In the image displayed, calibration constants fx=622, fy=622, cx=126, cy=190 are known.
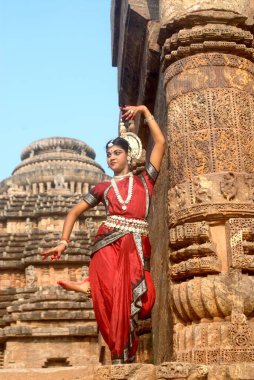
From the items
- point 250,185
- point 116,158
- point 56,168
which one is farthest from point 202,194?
point 56,168

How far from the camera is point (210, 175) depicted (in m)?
4.88

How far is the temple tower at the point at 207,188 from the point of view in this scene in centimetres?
446

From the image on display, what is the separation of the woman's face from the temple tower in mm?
528

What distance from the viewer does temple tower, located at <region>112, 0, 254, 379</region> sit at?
176 inches

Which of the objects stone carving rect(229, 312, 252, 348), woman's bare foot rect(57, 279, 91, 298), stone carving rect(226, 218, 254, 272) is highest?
stone carving rect(226, 218, 254, 272)

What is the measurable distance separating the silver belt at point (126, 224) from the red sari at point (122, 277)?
3cm

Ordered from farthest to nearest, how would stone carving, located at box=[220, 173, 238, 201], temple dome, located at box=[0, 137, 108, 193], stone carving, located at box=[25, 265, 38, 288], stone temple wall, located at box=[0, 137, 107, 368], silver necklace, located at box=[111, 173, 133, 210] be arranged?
1. temple dome, located at box=[0, 137, 108, 193]
2. stone carving, located at box=[25, 265, 38, 288]
3. stone temple wall, located at box=[0, 137, 107, 368]
4. stone carving, located at box=[220, 173, 238, 201]
5. silver necklace, located at box=[111, 173, 133, 210]

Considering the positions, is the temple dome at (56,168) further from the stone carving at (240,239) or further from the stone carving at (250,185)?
the stone carving at (240,239)

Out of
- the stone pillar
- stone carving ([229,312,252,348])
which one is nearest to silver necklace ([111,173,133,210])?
the stone pillar

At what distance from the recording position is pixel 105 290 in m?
4.38

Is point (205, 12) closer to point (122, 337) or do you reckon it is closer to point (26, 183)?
point (122, 337)

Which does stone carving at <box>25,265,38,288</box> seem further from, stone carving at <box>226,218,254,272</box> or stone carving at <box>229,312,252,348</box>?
stone carving at <box>229,312,252,348</box>

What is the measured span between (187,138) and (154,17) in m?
2.32

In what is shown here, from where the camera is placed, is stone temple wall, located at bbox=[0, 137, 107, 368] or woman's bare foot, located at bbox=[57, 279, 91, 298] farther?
stone temple wall, located at bbox=[0, 137, 107, 368]
